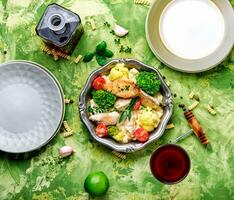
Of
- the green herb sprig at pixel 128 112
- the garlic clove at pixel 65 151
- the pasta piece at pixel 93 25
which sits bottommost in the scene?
the garlic clove at pixel 65 151

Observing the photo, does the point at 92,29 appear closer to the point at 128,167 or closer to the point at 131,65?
the point at 131,65

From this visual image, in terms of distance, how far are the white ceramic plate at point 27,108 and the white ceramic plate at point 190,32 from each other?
1.16 ft

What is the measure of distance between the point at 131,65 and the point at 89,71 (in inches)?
5.8

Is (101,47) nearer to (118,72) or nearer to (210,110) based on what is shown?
(118,72)

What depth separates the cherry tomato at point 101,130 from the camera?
1682 millimetres

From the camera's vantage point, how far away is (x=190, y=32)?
1738 mm

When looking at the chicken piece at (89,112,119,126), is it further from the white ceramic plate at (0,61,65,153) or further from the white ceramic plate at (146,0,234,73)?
the white ceramic plate at (146,0,234,73)

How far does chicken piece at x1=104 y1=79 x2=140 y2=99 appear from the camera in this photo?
5.50 feet

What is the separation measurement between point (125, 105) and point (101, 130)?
0.11 meters

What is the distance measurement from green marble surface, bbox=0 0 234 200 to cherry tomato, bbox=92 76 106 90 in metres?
0.09

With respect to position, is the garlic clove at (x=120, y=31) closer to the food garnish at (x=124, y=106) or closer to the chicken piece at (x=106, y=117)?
the food garnish at (x=124, y=106)

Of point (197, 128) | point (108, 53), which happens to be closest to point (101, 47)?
point (108, 53)

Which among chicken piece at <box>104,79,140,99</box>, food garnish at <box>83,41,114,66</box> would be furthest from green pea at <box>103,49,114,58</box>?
chicken piece at <box>104,79,140,99</box>

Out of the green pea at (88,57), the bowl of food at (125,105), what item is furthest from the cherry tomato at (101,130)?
the green pea at (88,57)
